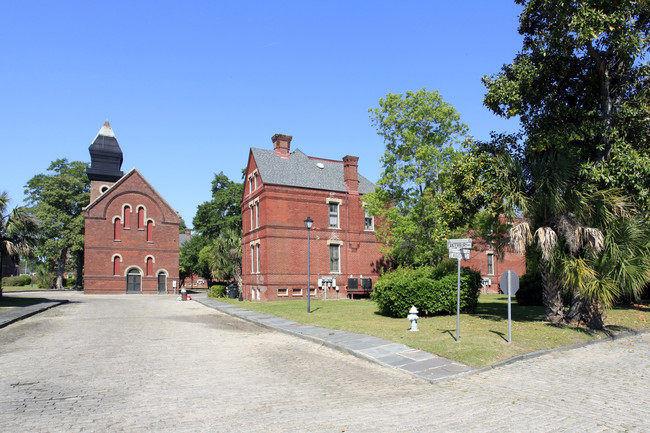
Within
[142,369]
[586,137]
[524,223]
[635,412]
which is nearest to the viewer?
[635,412]

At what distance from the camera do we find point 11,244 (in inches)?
1097

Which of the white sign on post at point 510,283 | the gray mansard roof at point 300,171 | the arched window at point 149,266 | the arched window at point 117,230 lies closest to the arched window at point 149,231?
the arched window at point 149,266

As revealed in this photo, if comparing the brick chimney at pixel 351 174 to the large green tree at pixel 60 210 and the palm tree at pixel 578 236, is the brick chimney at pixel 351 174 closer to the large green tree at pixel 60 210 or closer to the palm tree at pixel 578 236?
the palm tree at pixel 578 236

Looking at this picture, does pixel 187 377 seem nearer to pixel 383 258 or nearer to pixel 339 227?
pixel 339 227

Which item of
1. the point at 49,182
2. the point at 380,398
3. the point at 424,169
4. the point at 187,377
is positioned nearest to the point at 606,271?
the point at 380,398

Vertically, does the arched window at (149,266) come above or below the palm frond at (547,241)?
below

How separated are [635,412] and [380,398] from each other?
361 centimetres

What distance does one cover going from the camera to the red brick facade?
173 ft

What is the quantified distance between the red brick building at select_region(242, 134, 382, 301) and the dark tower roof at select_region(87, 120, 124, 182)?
105 feet

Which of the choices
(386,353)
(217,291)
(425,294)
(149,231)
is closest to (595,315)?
(425,294)

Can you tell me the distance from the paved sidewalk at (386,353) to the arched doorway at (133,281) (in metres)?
44.3

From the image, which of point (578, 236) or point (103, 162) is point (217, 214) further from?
point (578, 236)

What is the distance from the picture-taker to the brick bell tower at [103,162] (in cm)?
6081

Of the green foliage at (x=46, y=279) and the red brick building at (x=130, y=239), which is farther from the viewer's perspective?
the green foliage at (x=46, y=279)
